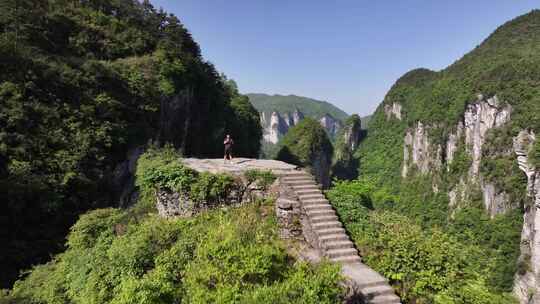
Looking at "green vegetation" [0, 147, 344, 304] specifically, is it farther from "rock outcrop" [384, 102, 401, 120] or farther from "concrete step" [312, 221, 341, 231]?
"rock outcrop" [384, 102, 401, 120]

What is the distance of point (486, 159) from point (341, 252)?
2223 inches

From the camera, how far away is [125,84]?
18.6m

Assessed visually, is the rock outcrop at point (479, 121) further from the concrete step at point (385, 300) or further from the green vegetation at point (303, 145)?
the concrete step at point (385, 300)

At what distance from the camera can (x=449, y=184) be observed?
209 ft

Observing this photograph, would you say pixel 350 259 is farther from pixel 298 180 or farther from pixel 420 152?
pixel 420 152

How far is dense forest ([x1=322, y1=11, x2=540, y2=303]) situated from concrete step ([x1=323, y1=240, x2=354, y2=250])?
1.37 ft

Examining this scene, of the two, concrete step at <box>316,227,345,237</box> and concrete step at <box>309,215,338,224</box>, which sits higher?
concrete step at <box>309,215,338,224</box>

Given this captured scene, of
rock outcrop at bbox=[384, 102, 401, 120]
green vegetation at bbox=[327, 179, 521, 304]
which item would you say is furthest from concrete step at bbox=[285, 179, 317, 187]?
rock outcrop at bbox=[384, 102, 401, 120]

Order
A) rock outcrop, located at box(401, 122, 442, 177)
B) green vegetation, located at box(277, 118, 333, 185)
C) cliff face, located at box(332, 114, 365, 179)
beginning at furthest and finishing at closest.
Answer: cliff face, located at box(332, 114, 365, 179) → rock outcrop, located at box(401, 122, 442, 177) → green vegetation, located at box(277, 118, 333, 185)

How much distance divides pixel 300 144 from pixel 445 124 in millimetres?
46312

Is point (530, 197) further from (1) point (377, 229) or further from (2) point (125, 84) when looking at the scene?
(2) point (125, 84)

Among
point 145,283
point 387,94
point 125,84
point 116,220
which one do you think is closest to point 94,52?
point 125,84

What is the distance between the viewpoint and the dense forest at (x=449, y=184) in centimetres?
623

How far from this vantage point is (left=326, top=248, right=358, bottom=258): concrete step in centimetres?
690
